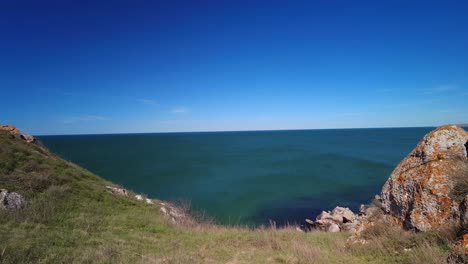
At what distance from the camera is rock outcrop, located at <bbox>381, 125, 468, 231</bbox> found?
621 cm

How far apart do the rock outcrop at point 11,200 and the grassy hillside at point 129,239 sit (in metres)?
0.31

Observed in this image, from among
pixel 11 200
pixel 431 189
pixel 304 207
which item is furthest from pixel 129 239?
pixel 304 207

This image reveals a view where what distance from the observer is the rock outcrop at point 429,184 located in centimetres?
621

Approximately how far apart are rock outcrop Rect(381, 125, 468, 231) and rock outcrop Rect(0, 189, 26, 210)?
1298 centimetres

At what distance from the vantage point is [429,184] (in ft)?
21.4

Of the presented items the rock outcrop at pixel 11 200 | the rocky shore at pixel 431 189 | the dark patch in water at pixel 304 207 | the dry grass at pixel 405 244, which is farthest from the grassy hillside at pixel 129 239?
the dark patch in water at pixel 304 207

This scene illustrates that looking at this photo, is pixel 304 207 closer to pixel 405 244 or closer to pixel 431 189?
pixel 405 244

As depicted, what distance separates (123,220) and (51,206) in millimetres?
2736

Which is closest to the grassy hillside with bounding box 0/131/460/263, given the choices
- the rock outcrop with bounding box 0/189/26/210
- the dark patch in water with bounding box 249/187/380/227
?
the rock outcrop with bounding box 0/189/26/210

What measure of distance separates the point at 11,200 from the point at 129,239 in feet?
16.5

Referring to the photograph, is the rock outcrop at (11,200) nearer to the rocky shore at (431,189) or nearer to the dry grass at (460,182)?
the rocky shore at (431,189)

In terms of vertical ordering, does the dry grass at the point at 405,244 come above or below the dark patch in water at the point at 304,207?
above

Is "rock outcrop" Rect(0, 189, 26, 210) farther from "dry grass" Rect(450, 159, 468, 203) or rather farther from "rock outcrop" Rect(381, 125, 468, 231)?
"dry grass" Rect(450, 159, 468, 203)

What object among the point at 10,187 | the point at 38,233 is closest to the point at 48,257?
the point at 38,233
